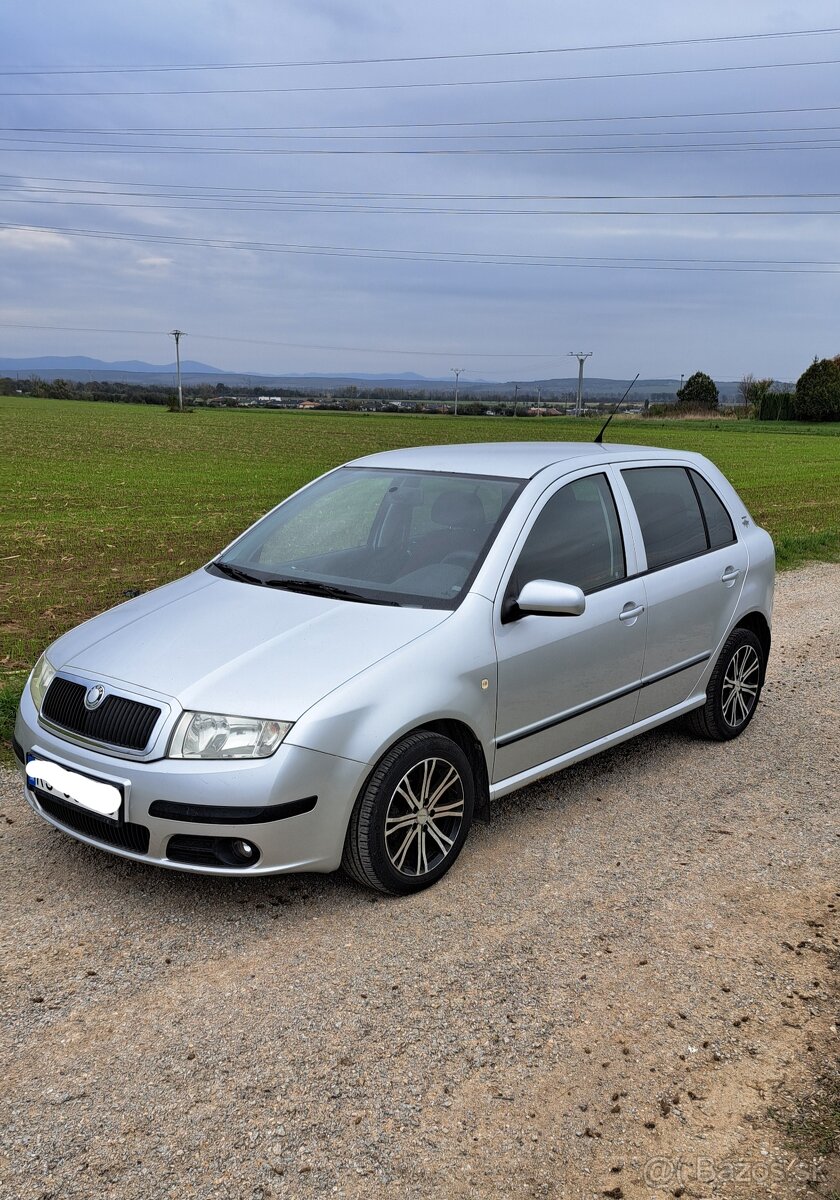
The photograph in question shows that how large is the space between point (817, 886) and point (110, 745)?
9.45 ft

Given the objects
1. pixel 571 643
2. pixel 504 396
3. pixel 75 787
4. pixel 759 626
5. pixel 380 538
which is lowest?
pixel 75 787

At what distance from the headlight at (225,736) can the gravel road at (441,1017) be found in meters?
0.70

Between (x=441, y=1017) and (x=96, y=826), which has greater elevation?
(x=96, y=826)

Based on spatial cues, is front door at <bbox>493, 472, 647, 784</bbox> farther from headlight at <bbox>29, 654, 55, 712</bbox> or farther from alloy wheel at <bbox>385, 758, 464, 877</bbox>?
headlight at <bbox>29, 654, 55, 712</bbox>

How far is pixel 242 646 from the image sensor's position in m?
3.85

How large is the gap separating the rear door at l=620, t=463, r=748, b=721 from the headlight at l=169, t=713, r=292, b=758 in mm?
2219

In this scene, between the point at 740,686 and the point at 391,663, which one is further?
the point at 740,686

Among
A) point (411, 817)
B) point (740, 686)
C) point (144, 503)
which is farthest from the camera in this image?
point (144, 503)

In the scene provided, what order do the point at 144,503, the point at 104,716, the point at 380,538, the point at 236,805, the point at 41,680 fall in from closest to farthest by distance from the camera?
the point at 236,805 → the point at 104,716 → the point at 41,680 → the point at 380,538 → the point at 144,503

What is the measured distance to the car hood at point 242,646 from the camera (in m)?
3.59

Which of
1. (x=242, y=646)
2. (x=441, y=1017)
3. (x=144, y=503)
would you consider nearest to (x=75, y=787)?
(x=242, y=646)

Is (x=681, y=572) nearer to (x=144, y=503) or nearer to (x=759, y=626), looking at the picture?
(x=759, y=626)

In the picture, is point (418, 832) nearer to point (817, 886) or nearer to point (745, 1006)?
point (745, 1006)

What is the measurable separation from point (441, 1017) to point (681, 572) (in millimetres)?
2814
